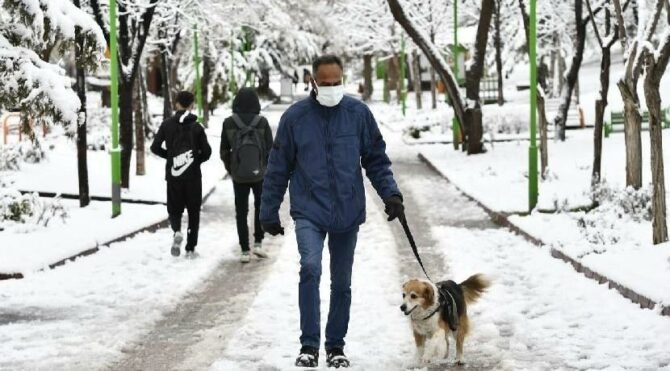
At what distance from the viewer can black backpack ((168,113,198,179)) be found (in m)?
13.0

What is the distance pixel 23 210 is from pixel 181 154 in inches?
174

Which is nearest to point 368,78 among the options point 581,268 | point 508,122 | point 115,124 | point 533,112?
point 508,122

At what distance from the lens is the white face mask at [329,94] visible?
23.3 ft

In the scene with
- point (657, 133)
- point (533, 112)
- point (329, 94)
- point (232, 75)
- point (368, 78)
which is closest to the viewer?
point (329, 94)

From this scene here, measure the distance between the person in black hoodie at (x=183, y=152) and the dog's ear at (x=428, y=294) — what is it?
20.6 feet

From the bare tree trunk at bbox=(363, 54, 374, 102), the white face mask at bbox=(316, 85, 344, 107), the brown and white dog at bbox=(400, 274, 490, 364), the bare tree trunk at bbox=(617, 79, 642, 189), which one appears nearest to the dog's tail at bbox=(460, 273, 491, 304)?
the brown and white dog at bbox=(400, 274, 490, 364)

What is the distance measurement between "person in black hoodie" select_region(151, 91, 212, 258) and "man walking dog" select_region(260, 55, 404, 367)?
5.78 meters

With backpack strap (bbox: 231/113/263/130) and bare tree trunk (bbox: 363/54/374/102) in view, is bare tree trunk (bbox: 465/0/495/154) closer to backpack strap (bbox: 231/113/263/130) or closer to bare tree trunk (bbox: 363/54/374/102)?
backpack strap (bbox: 231/113/263/130)

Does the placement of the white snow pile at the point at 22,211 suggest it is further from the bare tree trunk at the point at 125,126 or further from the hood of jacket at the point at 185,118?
the bare tree trunk at the point at 125,126

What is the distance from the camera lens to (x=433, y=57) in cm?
2805

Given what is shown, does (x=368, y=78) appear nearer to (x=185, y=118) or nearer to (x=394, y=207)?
(x=185, y=118)

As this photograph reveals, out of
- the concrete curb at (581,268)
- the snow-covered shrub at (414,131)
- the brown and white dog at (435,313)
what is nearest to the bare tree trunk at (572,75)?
the snow-covered shrub at (414,131)

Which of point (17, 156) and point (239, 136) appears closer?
point (239, 136)

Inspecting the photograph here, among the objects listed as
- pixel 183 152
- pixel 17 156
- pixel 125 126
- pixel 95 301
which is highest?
pixel 125 126
